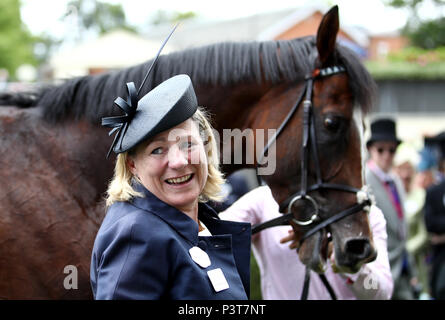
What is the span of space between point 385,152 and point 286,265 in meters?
2.42

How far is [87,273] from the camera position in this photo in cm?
245

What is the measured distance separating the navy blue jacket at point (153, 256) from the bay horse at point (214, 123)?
0.92 metres

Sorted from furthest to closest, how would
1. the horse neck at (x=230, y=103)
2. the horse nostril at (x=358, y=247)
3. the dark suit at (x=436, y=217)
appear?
the dark suit at (x=436, y=217)
the horse neck at (x=230, y=103)
the horse nostril at (x=358, y=247)

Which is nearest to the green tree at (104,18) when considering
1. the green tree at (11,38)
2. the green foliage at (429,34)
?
the green tree at (11,38)

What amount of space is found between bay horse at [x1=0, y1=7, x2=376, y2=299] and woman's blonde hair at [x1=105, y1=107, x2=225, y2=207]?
73cm

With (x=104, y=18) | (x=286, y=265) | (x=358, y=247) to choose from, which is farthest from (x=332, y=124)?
(x=104, y=18)

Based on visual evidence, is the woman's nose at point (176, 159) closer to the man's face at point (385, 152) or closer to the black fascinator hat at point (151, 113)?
the black fascinator hat at point (151, 113)

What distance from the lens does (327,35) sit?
2758 mm

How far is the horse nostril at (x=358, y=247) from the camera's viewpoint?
246 centimetres

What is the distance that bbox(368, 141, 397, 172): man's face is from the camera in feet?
15.6

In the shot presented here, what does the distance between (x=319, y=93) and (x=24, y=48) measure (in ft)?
103

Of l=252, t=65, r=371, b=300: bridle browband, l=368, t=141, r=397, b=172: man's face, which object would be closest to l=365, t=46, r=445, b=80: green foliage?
l=368, t=141, r=397, b=172: man's face

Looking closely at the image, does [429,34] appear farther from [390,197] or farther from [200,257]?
[200,257]

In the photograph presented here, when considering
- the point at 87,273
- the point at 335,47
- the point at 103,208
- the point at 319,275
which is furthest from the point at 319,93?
the point at 87,273
